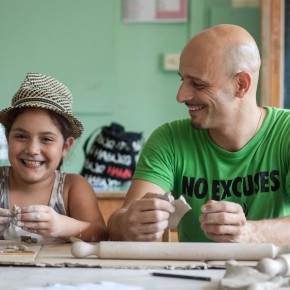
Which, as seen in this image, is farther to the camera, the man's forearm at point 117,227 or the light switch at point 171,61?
the light switch at point 171,61

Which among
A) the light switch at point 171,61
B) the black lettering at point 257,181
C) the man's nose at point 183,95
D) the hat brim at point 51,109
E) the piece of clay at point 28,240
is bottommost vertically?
the piece of clay at point 28,240

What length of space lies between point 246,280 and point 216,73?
1.00m

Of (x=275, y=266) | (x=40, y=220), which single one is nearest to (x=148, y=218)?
(x=40, y=220)

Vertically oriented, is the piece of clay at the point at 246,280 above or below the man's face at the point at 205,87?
below

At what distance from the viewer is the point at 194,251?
63.3 inches

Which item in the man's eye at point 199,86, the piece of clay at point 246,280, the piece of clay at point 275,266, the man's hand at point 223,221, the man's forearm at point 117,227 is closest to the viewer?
the piece of clay at point 246,280

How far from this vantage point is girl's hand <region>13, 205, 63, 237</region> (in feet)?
5.88

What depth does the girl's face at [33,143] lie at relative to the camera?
6.98ft

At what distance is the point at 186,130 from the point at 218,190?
9.4 inches

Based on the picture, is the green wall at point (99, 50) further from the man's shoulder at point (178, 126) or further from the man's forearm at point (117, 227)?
the man's forearm at point (117, 227)

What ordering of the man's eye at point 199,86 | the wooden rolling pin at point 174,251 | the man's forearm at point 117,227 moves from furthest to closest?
1. the man's eye at point 199,86
2. the man's forearm at point 117,227
3. the wooden rolling pin at point 174,251

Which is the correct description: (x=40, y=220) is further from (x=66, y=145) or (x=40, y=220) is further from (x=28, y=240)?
(x=66, y=145)

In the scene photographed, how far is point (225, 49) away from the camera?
2.20m

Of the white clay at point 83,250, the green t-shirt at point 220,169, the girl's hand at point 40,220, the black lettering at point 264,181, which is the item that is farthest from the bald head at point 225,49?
the white clay at point 83,250
